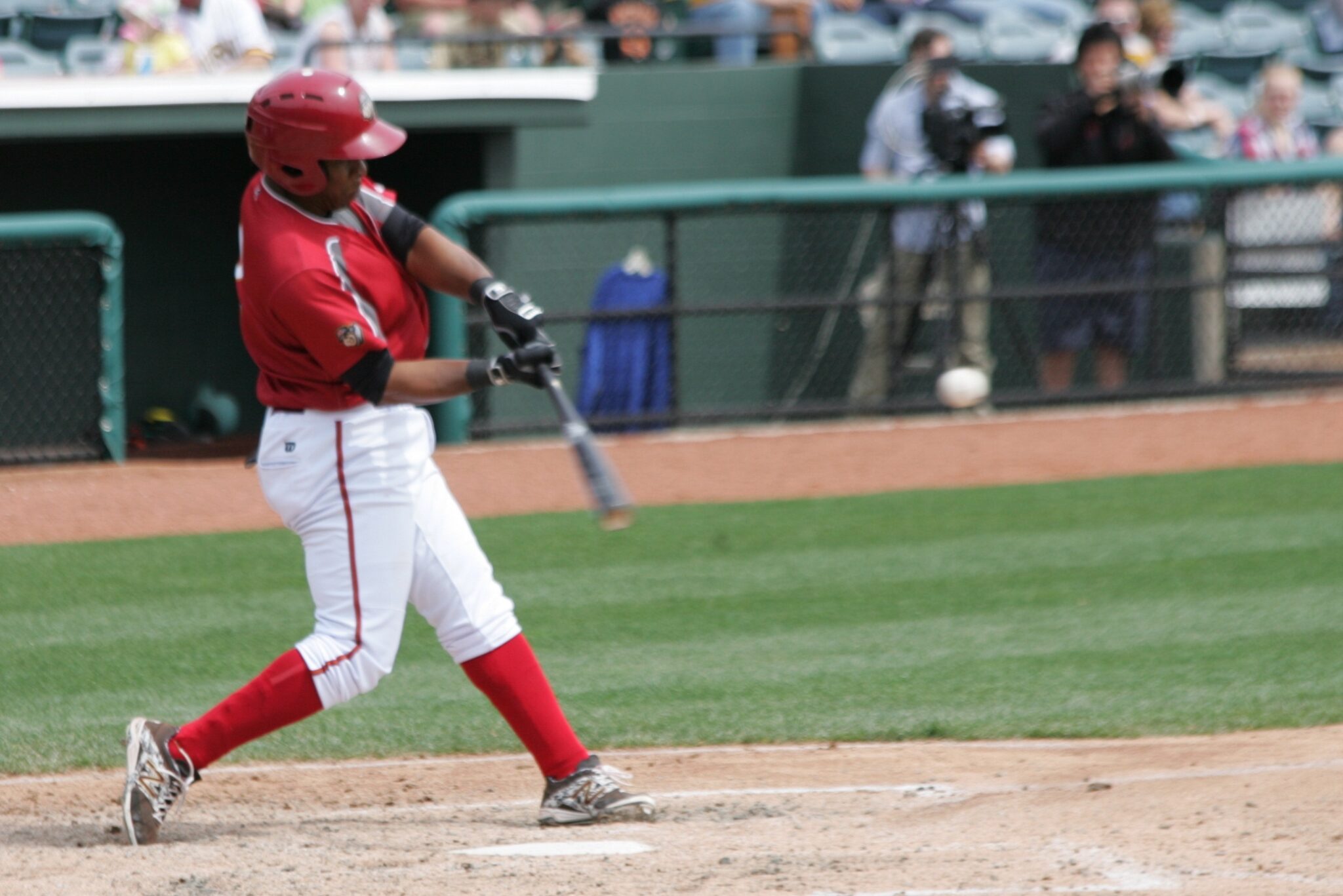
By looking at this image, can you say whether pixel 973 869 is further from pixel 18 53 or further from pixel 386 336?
pixel 18 53

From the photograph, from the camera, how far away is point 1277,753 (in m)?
4.55

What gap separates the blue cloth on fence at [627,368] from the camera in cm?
1041

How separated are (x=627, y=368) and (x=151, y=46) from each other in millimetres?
3404

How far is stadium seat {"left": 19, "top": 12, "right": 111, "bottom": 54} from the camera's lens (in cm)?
1202

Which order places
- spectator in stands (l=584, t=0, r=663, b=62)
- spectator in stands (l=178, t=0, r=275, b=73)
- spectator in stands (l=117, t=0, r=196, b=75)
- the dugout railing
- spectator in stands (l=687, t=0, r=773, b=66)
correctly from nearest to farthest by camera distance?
the dugout railing, spectator in stands (l=178, t=0, r=275, b=73), spectator in stands (l=117, t=0, r=196, b=75), spectator in stands (l=584, t=0, r=663, b=62), spectator in stands (l=687, t=0, r=773, b=66)

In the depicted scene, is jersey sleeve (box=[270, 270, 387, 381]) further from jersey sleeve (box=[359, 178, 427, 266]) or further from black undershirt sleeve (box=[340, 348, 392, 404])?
jersey sleeve (box=[359, 178, 427, 266])

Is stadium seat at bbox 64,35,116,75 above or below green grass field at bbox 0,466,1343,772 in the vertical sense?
above

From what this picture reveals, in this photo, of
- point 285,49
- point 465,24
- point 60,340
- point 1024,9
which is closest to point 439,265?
point 60,340

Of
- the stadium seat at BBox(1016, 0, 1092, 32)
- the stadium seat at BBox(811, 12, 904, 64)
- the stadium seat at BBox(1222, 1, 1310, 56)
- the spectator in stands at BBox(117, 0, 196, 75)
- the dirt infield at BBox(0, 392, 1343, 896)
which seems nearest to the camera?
the dirt infield at BBox(0, 392, 1343, 896)

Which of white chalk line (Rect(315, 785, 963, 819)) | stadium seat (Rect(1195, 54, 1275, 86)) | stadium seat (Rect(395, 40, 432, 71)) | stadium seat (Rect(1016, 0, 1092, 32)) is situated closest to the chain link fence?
stadium seat (Rect(395, 40, 432, 71))

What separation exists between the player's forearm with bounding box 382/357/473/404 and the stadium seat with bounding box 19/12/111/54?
30.4 feet

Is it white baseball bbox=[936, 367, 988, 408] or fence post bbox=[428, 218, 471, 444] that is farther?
white baseball bbox=[936, 367, 988, 408]

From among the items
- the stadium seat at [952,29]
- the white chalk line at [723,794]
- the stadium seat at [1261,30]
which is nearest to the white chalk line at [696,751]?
the white chalk line at [723,794]

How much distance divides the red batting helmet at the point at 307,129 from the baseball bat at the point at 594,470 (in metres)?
0.60
